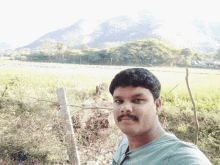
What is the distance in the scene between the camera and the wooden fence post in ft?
8.31

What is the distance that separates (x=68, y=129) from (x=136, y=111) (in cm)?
215

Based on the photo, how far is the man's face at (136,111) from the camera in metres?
0.75

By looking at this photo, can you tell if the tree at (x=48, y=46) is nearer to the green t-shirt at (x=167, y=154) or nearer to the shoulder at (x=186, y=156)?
the green t-shirt at (x=167, y=154)

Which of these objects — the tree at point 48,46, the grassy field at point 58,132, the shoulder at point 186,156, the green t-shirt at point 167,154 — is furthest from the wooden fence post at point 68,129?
the tree at point 48,46

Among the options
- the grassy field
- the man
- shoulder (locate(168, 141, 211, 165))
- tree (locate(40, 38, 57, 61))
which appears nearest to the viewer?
shoulder (locate(168, 141, 211, 165))

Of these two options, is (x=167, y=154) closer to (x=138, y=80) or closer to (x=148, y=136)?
(x=148, y=136)

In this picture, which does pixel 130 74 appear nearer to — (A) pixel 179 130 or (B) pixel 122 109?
(B) pixel 122 109

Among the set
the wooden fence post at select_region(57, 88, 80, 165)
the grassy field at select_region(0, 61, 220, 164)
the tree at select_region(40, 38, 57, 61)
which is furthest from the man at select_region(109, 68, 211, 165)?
the tree at select_region(40, 38, 57, 61)

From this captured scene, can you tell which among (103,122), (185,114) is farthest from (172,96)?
(103,122)

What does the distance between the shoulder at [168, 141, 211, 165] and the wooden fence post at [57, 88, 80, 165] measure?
2097 millimetres

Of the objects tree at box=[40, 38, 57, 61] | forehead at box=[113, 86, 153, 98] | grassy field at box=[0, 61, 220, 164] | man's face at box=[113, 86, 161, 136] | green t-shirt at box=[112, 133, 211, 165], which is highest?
tree at box=[40, 38, 57, 61]

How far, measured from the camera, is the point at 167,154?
665 millimetres

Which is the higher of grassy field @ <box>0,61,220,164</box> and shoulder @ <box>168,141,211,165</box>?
shoulder @ <box>168,141,211,165</box>

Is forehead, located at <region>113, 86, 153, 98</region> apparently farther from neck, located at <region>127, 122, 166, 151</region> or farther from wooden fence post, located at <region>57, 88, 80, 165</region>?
wooden fence post, located at <region>57, 88, 80, 165</region>
